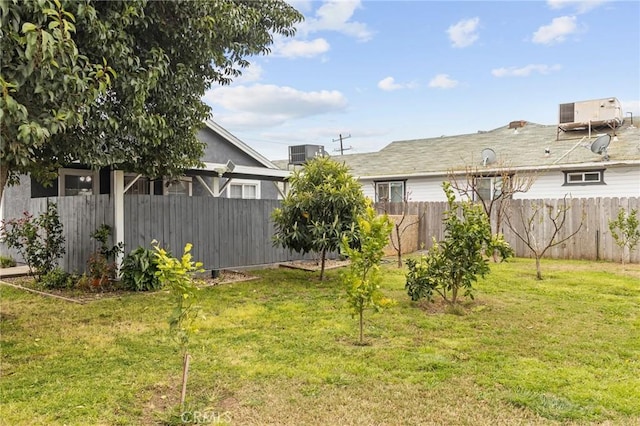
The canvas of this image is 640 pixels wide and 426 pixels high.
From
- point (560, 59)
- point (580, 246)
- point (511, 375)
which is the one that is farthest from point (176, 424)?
point (560, 59)

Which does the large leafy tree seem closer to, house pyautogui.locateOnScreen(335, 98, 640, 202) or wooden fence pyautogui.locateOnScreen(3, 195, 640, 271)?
wooden fence pyautogui.locateOnScreen(3, 195, 640, 271)

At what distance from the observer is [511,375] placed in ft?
12.4

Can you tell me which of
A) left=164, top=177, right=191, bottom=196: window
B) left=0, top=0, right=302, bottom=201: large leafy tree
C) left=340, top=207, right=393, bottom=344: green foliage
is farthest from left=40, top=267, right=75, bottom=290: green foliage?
left=340, top=207, right=393, bottom=344: green foliage

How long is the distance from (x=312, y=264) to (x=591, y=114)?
39.0ft

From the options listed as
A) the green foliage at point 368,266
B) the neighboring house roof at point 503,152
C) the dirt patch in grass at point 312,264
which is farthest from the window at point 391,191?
the green foliage at point 368,266

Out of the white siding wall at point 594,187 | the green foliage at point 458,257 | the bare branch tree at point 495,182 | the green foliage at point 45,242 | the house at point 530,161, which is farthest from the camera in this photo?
the house at point 530,161

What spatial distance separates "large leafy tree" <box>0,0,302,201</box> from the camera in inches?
127

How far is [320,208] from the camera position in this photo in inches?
325

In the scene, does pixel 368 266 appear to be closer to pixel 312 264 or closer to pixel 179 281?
pixel 179 281

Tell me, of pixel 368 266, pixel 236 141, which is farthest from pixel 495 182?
pixel 368 266

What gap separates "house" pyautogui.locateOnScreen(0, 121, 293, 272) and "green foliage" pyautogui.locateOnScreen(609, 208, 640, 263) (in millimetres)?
7680

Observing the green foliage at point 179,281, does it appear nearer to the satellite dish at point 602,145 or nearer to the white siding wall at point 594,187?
the white siding wall at point 594,187

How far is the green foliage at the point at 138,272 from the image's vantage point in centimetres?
754

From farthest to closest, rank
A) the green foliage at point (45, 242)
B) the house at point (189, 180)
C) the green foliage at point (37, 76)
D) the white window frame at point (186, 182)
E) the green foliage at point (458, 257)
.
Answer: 1. the white window frame at point (186, 182)
2. the house at point (189, 180)
3. the green foliage at point (45, 242)
4. the green foliage at point (458, 257)
5. the green foliage at point (37, 76)
